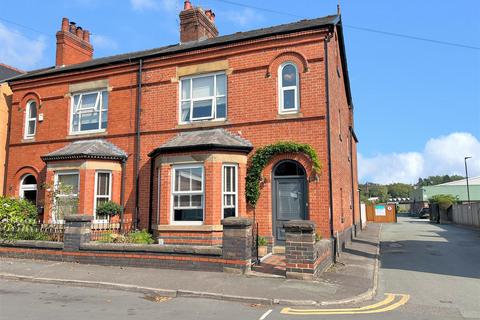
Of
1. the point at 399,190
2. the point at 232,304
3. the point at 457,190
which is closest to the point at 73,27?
the point at 232,304

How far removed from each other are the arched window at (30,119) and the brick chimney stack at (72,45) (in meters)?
2.68

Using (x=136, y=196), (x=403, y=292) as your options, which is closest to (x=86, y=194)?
(x=136, y=196)

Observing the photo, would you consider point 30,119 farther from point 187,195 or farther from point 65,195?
point 187,195

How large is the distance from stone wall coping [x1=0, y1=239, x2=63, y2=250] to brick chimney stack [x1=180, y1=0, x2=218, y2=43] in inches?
397

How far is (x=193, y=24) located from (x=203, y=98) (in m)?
4.55

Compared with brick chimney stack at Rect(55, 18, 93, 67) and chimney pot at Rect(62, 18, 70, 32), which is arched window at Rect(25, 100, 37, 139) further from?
chimney pot at Rect(62, 18, 70, 32)

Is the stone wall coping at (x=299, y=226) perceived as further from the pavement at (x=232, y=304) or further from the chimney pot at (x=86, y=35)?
the chimney pot at (x=86, y=35)

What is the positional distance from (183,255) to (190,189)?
345 cm

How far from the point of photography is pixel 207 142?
41.4 ft

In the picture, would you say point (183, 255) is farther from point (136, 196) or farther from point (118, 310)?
point (136, 196)

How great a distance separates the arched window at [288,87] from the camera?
1313 cm

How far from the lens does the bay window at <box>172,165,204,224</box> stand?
42.1 feet

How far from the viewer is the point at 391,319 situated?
250 inches

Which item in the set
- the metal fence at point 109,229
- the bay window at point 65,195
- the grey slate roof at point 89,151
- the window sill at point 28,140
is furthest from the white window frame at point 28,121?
the metal fence at point 109,229
